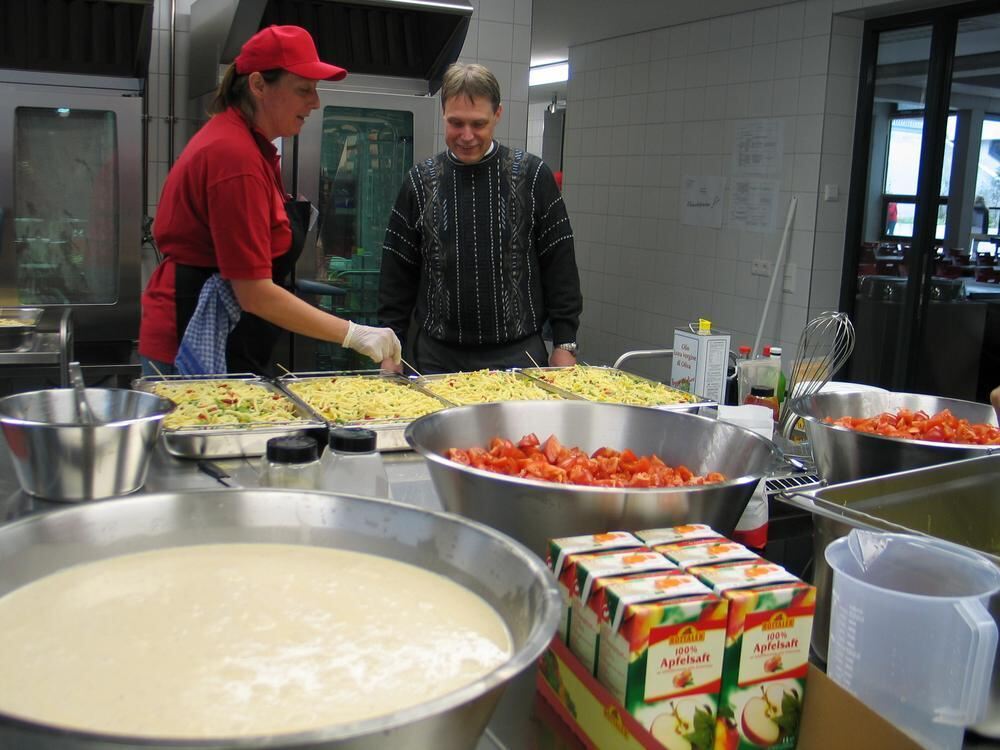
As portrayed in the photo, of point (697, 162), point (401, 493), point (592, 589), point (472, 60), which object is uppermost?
point (472, 60)

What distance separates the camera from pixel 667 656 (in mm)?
876

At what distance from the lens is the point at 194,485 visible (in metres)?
1.66

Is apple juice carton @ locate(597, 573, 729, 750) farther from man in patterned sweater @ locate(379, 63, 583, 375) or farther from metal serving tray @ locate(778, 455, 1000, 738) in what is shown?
man in patterned sweater @ locate(379, 63, 583, 375)

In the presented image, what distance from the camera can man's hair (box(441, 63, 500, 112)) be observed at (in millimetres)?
2871

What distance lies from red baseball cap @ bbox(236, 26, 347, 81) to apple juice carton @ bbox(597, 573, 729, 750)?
1787 mm

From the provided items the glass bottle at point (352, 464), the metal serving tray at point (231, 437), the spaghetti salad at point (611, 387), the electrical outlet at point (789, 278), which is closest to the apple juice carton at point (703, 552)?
the glass bottle at point (352, 464)

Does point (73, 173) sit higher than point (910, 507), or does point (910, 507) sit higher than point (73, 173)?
point (73, 173)

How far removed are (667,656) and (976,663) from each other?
31 cm

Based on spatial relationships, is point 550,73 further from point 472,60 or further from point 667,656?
point 667,656

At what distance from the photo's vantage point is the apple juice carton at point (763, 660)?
2.99 feet

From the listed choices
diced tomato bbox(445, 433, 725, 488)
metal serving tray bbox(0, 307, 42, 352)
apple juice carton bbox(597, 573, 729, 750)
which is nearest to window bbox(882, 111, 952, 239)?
diced tomato bbox(445, 433, 725, 488)

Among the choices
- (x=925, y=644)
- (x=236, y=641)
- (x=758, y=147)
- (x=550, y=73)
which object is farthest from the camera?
(x=550, y=73)

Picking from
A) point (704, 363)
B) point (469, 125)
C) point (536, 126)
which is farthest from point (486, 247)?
point (536, 126)

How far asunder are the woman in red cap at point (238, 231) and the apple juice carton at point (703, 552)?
1.47 m
